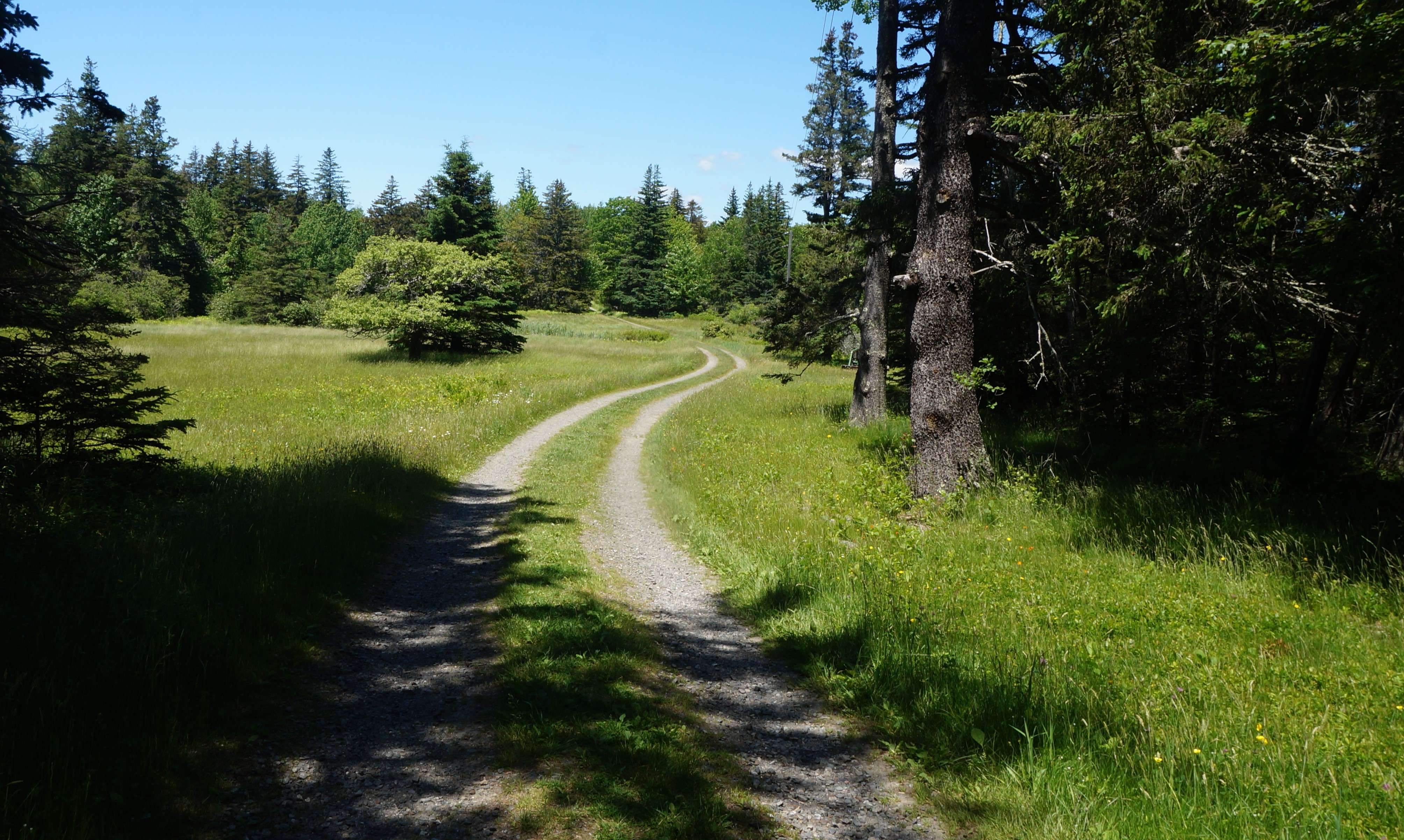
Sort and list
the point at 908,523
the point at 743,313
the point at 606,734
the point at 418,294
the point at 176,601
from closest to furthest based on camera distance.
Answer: the point at 606,734 → the point at 176,601 → the point at 908,523 → the point at 418,294 → the point at 743,313

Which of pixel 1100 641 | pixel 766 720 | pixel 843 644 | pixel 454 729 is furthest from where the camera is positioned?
pixel 843 644

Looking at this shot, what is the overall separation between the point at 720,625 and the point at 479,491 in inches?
252

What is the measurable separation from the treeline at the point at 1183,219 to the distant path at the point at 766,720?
4.17 m

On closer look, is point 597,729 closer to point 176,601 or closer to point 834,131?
point 176,601

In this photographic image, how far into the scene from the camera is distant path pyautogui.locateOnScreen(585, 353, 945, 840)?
3.58m

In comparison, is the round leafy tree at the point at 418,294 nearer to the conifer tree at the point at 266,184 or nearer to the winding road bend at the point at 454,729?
the winding road bend at the point at 454,729

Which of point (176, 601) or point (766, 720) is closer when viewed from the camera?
point (766, 720)

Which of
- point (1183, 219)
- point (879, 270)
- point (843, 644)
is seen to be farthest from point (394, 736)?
point (879, 270)

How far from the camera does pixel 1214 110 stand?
8.38 metres

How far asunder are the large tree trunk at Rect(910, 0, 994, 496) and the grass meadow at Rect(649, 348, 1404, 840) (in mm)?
651

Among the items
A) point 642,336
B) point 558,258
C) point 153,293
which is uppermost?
point 558,258

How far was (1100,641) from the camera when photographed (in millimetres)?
5160

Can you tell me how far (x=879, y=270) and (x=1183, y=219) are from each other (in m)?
7.09

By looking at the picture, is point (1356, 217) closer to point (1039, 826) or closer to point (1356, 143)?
point (1356, 143)
